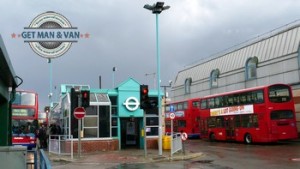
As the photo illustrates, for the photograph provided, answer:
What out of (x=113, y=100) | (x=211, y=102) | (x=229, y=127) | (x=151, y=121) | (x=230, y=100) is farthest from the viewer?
(x=211, y=102)

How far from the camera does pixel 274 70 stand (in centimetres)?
3919

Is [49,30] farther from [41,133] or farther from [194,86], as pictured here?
[194,86]

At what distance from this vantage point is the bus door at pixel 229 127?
36.4m

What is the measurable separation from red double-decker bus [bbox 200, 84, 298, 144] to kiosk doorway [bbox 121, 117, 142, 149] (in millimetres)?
9281

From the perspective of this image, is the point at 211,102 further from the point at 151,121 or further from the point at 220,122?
the point at 151,121

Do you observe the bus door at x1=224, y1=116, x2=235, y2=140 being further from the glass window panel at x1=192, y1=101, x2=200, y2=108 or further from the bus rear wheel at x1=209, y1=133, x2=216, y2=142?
the glass window panel at x1=192, y1=101, x2=200, y2=108

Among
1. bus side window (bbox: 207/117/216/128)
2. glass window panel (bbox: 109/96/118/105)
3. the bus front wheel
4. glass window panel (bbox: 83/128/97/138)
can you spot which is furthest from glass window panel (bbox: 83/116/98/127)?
bus side window (bbox: 207/117/216/128)

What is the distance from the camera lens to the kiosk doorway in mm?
29734

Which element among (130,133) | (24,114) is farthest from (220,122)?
(24,114)

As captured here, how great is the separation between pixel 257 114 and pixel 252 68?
1177cm

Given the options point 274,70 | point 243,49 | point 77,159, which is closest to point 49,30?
point 77,159

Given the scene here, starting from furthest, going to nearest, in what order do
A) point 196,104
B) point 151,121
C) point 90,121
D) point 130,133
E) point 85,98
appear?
point 196,104 → point 130,133 → point 151,121 → point 90,121 → point 85,98

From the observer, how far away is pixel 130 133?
3008 cm

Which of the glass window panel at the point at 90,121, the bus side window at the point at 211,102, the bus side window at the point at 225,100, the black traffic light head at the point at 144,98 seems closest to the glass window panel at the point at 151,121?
the glass window panel at the point at 90,121
